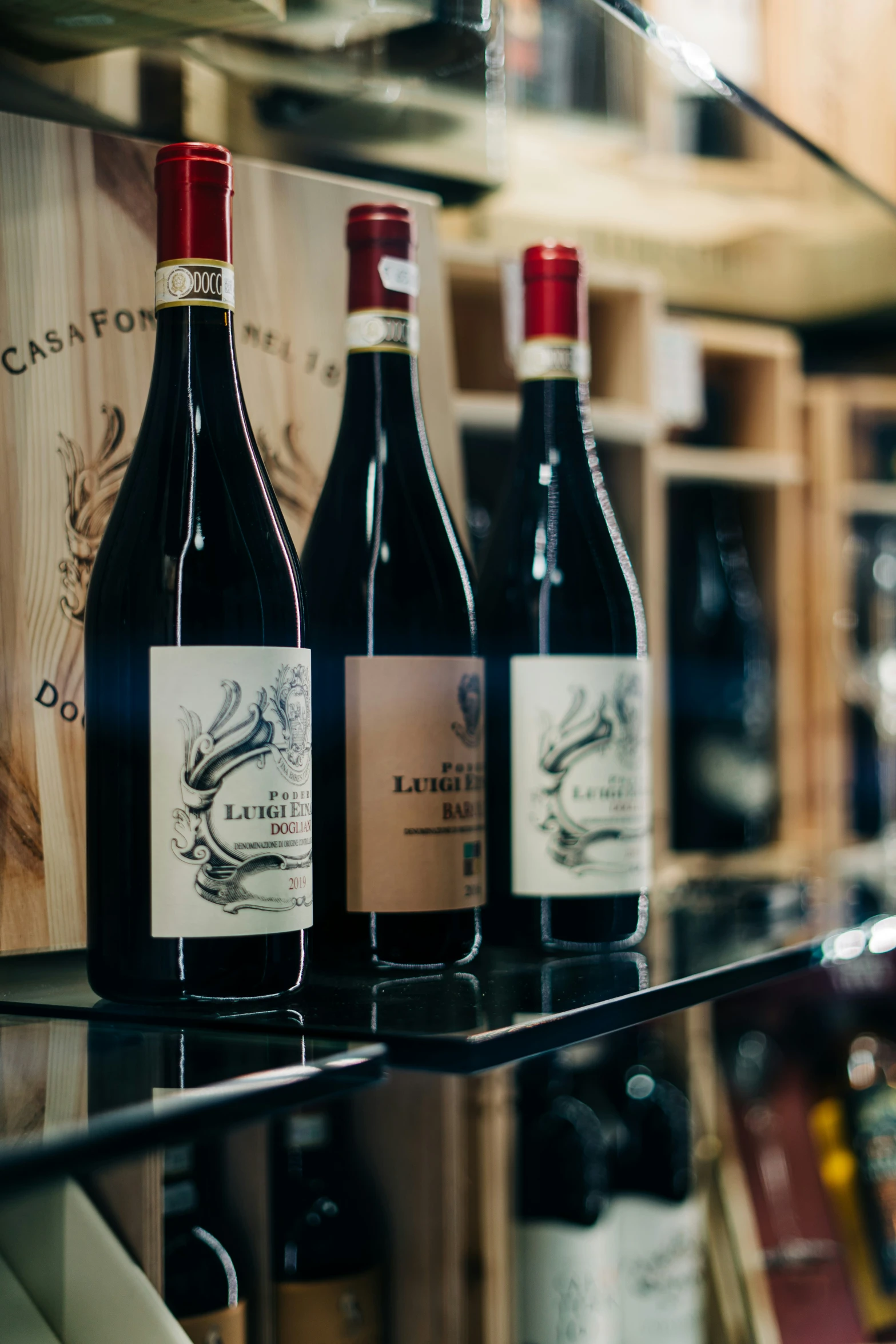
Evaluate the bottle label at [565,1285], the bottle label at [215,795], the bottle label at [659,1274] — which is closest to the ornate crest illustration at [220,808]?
the bottle label at [215,795]

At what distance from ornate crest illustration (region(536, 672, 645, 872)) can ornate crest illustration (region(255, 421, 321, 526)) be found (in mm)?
188

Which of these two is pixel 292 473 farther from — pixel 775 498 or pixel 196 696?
pixel 775 498

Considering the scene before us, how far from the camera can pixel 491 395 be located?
1361 mm

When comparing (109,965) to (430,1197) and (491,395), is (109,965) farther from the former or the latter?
(491,395)

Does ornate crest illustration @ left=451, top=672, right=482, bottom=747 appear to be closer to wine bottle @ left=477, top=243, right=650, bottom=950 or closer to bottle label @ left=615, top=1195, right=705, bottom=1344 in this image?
wine bottle @ left=477, top=243, right=650, bottom=950

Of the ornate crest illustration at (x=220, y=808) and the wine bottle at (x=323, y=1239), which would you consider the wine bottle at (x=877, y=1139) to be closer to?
the wine bottle at (x=323, y=1239)

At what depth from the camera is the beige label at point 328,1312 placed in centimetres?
78

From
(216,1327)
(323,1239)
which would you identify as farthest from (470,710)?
(323,1239)

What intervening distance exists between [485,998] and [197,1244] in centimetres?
36

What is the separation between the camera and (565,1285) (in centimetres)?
103

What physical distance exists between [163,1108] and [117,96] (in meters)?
0.57

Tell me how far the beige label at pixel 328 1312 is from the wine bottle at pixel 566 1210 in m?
0.25

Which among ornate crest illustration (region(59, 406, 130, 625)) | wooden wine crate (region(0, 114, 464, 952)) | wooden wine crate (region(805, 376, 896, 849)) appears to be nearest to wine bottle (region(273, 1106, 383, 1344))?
wooden wine crate (region(0, 114, 464, 952))

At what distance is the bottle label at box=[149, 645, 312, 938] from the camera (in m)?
0.52
